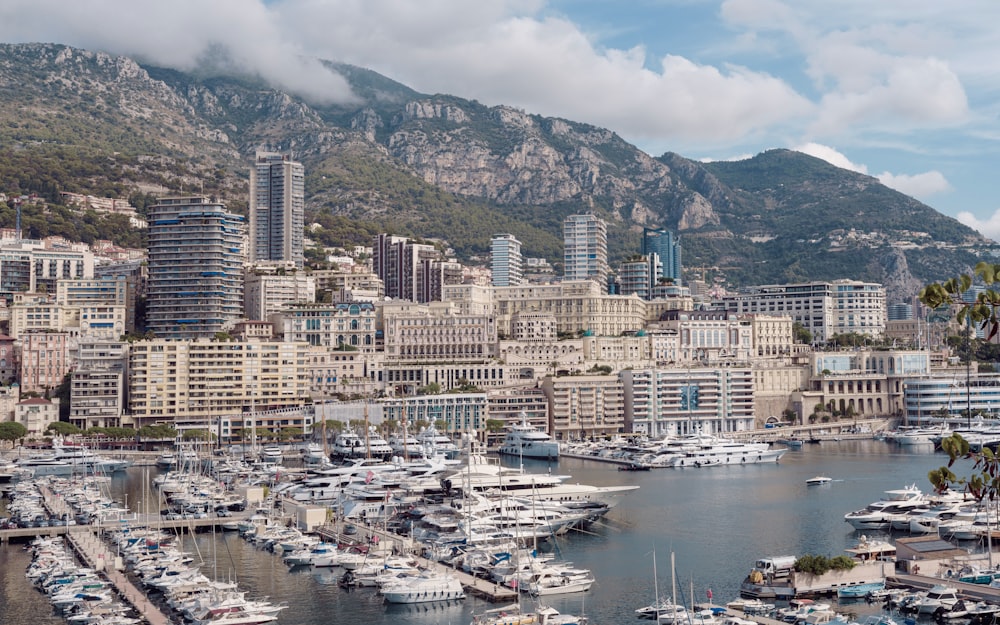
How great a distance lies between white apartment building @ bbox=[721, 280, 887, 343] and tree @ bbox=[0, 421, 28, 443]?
94681 millimetres

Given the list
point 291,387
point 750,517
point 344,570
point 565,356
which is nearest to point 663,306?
point 565,356

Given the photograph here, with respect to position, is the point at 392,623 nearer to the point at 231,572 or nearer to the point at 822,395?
the point at 231,572

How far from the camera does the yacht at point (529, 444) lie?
99.6 metres

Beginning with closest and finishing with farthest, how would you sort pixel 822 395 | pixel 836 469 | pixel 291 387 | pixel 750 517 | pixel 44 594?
pixel 44 594, pixel 750 517, pixel 836 469, pixel 291 387, pixel 822 395

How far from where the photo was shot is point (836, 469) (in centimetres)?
8638

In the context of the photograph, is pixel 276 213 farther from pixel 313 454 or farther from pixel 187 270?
pixel 313 454

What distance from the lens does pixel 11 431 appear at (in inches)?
3743

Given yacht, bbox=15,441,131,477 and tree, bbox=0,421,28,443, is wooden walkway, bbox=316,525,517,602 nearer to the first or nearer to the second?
yacht, bbox=15,441,131,477

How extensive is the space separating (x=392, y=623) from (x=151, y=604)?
8915 mm

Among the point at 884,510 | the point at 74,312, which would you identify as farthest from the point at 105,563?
the point at 74,312

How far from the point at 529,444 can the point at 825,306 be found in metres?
73.4

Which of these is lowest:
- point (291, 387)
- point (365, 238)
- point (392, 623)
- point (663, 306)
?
point (392, 623)

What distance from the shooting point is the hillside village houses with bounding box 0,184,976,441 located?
105000 millimetres

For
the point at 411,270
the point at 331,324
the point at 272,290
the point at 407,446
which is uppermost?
the point at 411,270
